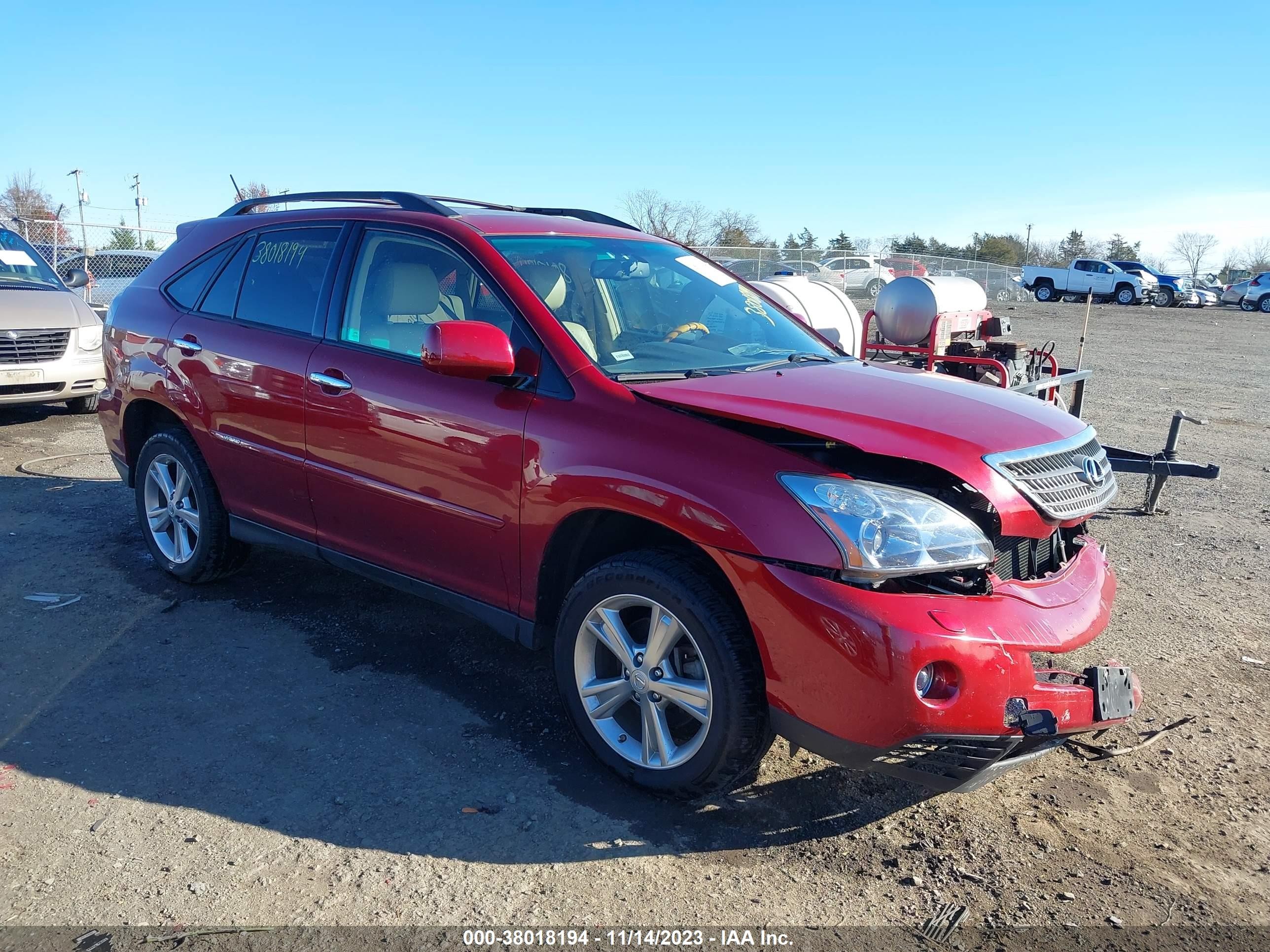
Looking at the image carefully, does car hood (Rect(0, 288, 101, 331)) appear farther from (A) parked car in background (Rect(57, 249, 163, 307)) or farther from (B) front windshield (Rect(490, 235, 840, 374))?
(A) parked car in background (Rect(57, 249, 163, 307))

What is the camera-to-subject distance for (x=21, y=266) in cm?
1025

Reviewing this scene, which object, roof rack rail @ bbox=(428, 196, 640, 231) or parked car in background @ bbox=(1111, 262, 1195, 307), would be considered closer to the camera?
roof rack rail @ bbox=(428, 196, 640, 231)

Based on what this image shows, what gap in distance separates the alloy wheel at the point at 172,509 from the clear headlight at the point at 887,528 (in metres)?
3.55

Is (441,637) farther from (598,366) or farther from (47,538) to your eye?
(47,538)

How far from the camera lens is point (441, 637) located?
4.55m

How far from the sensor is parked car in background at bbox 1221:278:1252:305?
39688 mm

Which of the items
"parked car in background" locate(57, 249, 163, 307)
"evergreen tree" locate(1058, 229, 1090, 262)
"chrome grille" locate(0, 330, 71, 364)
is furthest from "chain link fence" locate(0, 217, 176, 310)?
"evergreen tree" locate(1058, 229, 1090, 262)

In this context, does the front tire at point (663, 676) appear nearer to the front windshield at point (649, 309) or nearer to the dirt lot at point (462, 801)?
the dirt lot at point (462, 801)

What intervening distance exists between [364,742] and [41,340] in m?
7.77

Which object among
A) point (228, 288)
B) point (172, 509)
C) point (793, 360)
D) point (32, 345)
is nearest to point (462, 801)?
point (793, 360)

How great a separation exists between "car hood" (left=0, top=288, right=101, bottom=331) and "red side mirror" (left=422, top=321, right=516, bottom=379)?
7709 mm

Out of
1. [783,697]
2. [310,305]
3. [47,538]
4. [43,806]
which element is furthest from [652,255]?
[47,538]

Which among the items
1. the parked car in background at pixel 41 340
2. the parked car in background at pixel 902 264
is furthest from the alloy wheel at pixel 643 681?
the parked car in background at pixel 902 264

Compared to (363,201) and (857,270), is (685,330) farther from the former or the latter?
(857,270)
